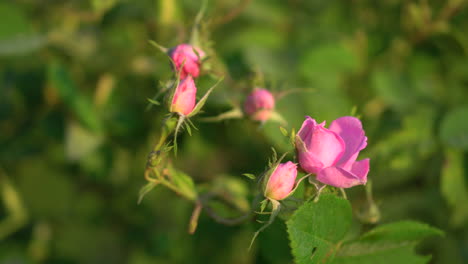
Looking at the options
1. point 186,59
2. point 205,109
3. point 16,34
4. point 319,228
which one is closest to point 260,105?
point 186,59

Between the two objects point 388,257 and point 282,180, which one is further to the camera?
point 388,257

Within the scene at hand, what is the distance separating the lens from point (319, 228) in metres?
0.73

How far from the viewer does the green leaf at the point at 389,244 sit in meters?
0.83

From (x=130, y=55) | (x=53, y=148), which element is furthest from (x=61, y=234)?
(x=130, y=55)

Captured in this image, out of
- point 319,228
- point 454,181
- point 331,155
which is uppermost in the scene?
point 331,155

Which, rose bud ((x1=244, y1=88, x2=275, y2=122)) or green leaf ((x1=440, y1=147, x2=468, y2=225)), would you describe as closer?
rose bud ((x1=244, y1=88, x2=275, y2=122))

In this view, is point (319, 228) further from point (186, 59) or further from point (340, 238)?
point (186, 59)

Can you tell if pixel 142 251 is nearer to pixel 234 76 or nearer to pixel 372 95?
pixel 234 76

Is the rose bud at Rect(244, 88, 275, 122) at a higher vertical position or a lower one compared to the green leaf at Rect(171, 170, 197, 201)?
higher

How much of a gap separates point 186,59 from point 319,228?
37 cm

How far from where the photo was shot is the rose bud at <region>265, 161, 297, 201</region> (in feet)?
2.25

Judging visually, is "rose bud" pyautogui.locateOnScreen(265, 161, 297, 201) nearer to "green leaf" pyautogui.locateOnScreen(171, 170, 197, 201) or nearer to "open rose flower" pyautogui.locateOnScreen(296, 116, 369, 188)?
"open rose flower" pyautogui.locateOnScreen(296, 116, 369, 188)

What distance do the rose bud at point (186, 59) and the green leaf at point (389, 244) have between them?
1.35 feet

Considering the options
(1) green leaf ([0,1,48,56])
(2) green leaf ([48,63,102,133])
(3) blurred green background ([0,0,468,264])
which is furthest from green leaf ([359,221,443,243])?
(1) green leaf ([0,1,48,56])
